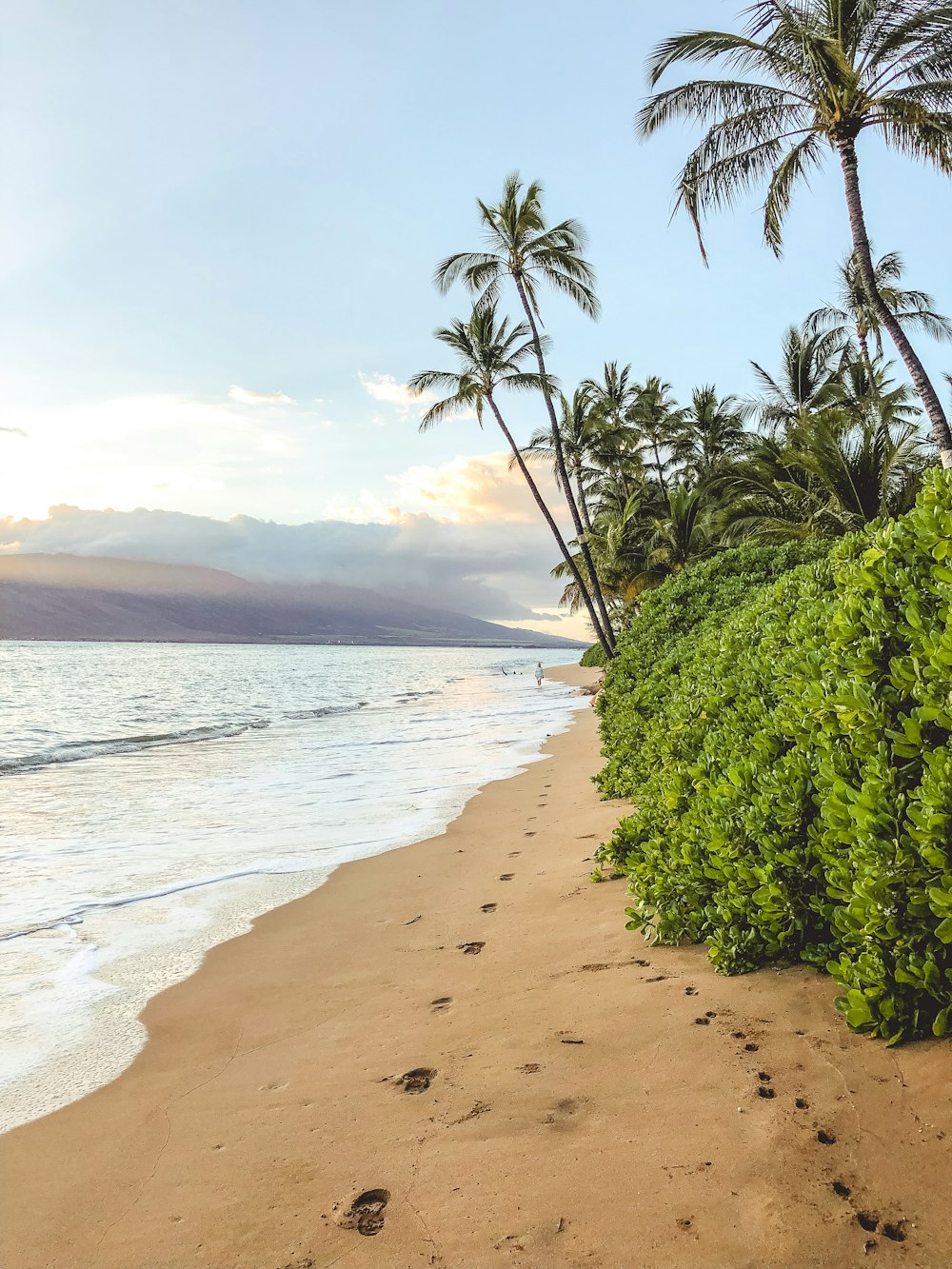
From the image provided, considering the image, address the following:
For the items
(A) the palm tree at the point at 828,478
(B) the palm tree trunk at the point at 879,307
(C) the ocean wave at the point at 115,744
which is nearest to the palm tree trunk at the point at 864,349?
(A) the palm tree at the point at 828,478

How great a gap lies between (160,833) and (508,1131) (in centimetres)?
765

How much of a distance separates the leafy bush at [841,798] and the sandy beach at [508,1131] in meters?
0.20

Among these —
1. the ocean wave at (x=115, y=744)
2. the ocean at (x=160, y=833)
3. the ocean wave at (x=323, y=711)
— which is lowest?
the ocean wave at (x=115, y=744)

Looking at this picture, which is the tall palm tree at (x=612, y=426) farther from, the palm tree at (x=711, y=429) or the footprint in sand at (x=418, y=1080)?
the footprint in sand at (x=418, y=1080)

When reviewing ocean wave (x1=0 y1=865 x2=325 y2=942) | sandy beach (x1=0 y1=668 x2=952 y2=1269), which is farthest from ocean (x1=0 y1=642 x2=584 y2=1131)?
sandy beach (x1=0 y1=668 x2=952 y2=1269)

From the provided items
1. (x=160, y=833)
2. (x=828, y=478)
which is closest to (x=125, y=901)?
(x=160, y=833)

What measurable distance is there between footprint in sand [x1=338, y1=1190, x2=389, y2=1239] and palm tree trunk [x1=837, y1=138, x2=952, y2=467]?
48.1 feet

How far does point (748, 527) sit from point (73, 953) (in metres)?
21.8

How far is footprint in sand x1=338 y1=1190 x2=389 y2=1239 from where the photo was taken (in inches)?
87.1

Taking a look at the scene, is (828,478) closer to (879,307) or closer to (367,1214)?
(879,307)

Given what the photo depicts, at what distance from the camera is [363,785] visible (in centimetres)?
1175

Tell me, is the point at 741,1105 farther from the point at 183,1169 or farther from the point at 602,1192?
the point at 183,1169

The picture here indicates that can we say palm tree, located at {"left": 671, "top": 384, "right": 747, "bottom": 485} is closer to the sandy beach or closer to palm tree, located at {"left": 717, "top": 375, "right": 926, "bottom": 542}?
palm tree, located at {"left": 717, "top": 375, "right": 926, "bottom": 542}

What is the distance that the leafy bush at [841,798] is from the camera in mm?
2352
